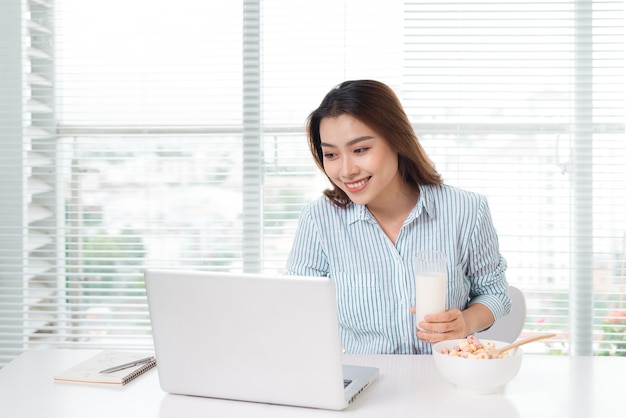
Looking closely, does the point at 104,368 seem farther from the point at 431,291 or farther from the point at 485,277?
the point at 485,277

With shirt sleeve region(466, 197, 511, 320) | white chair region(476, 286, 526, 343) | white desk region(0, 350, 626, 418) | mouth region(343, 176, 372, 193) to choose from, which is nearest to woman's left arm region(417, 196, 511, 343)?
shirt sleeve region(466, 197, 511, 320)

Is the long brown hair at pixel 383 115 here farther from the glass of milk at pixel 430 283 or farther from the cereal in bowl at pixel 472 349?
the cereal in bowl at pixel 472 349

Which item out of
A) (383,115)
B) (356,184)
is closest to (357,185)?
(356,184)

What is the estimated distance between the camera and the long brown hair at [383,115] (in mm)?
1816

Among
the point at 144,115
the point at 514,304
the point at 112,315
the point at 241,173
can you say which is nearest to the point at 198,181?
the point at 241,173

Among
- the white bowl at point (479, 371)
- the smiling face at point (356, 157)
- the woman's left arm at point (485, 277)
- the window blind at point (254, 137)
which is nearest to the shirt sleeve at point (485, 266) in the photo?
the woman's left arm at point (485, 277)

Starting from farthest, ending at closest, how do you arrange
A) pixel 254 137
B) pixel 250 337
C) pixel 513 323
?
pixel 254 137 < pixel 513 323 < pixel 250 337

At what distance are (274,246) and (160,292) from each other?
1626 millimetres

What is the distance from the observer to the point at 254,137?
2928mm

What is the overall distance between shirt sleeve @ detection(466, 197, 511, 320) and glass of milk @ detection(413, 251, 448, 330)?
0.37m

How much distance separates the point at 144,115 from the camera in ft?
9.73

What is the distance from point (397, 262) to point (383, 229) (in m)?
0.13

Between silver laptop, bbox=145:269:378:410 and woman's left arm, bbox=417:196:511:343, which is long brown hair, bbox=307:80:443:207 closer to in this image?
woman's left arm, bbox=417:196:511:343

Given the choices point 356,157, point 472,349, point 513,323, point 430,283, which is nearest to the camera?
point 472,349
